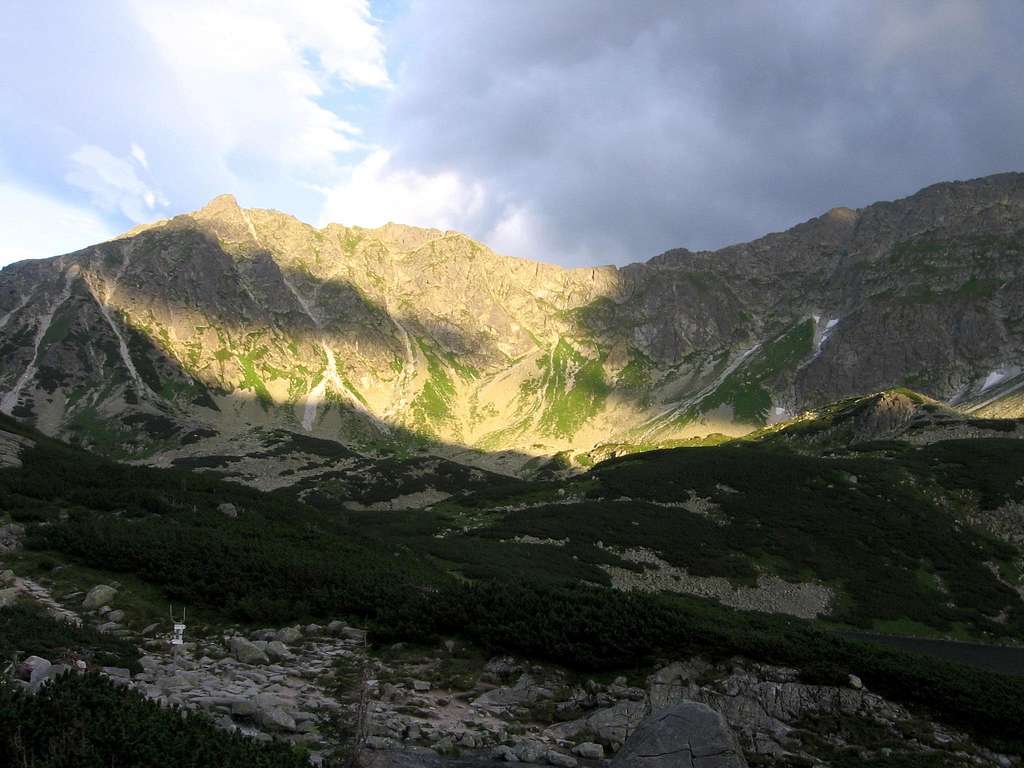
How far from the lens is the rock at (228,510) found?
30.6m

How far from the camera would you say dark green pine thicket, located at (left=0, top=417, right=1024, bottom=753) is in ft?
49.5

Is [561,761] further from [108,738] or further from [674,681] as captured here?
[108,738]

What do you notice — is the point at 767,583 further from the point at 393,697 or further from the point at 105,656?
the point at 105,656

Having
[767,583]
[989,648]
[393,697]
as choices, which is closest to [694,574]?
[767,583]

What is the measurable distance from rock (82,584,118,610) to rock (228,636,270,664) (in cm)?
438

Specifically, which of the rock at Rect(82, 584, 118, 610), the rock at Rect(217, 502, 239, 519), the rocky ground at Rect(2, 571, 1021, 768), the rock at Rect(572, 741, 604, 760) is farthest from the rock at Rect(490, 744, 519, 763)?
the rock at Rect(217, 502, 239, 519)

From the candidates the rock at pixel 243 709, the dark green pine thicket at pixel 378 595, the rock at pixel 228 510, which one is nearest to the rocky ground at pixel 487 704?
the rock at pixel 243 709

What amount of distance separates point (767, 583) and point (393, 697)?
45847 millimetres

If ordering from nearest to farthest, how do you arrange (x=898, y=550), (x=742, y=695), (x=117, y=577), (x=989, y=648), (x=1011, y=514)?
1. (x=742, y=695)
2. (x=117, y=577)
3. (x=989, y=648)
4. (x=898, y=550)
5. (x=1011, y=514)

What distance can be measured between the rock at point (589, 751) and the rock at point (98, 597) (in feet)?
41.6

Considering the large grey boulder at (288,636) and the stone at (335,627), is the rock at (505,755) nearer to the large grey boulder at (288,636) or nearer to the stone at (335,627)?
the large grey boulder at (288,636)

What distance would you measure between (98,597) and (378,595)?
7105mm

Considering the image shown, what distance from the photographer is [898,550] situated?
187ft

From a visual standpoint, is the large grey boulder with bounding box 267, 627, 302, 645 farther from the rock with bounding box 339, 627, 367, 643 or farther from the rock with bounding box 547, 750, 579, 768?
the rock with bounding box 547, 750, 579, 768
